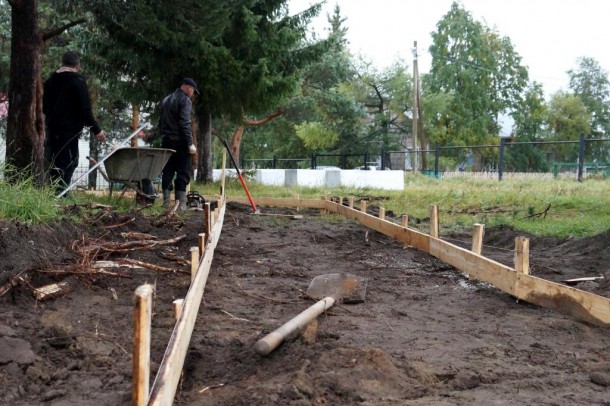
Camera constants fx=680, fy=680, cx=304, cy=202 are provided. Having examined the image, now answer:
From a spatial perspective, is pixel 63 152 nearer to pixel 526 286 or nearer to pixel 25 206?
pixel 25 206

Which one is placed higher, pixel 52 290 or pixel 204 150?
pixel 204 150

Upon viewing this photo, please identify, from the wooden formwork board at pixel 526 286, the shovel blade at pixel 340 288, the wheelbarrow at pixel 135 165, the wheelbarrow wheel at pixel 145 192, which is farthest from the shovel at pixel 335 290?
the wheelbarrow wheel at pixel 145 192

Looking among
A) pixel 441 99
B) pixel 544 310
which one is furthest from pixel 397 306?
pixel 441 99

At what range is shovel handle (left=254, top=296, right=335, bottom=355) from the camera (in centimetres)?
313

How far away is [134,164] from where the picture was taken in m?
8.23

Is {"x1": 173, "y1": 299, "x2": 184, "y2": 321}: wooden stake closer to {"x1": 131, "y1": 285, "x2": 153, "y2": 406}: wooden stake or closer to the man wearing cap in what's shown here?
{"x1": 131, "y1": 285, "x2": 153, "y2": 406}: wooden stake

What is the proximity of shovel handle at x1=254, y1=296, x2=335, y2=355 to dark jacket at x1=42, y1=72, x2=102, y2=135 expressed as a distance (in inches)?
211

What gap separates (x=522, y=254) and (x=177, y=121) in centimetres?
592

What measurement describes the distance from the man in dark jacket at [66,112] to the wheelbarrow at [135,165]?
18.5 inches

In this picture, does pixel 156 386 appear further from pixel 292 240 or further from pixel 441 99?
pixel 441 99

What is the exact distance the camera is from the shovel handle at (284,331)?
123 inches

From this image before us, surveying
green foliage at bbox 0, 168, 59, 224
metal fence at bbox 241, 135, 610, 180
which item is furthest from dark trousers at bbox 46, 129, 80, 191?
metal fence at bbox 241, 135, 610, 180

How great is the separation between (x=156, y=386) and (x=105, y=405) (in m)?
0.43

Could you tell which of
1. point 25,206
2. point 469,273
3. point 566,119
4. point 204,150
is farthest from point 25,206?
point 566,119
